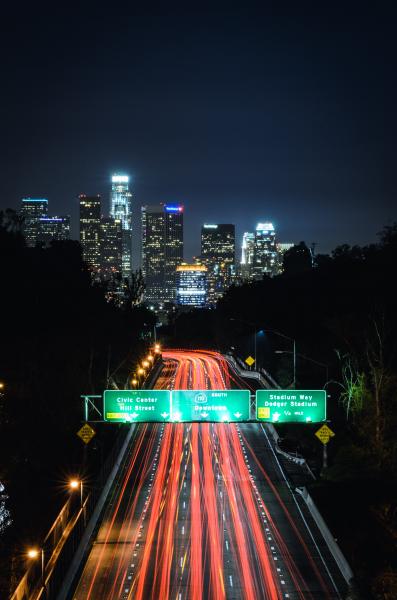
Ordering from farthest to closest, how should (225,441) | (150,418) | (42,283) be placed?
(42,283), (225,441), (150,418)

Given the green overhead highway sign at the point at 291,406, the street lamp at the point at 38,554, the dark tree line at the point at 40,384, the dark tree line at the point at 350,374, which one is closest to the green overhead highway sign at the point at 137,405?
the green overhead highway sign at the point at 291,406

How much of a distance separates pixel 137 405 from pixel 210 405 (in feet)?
11.5

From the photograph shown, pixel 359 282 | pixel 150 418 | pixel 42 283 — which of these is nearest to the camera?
pixel 150 418

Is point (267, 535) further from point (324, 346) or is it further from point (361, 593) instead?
point (324, 346)

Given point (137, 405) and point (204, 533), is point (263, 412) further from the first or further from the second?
point (204, 533)

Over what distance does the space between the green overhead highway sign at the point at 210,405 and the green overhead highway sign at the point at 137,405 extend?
0.48 meters

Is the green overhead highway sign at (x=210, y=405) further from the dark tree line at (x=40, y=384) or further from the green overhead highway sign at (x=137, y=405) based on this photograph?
the dark tree line at (x=40, y=384)

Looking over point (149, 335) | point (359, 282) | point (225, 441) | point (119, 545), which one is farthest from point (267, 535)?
point (149, 335)

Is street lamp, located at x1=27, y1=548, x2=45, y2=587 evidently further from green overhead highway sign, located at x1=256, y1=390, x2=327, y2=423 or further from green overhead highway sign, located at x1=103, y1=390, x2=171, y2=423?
green overhead highway sign, located at x1=256, y1=390, x2=327, y2=423

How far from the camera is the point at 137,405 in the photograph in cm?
3331

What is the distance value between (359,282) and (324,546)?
50269 millimetres

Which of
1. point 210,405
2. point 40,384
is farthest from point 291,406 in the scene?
point 40,384

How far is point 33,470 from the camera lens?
4094 centimetres

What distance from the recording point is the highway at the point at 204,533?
2436cm
